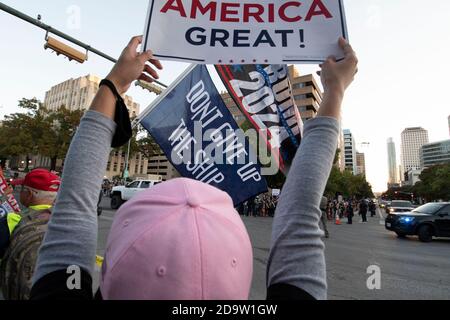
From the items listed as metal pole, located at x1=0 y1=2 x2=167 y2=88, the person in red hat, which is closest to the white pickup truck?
metal pole, located at x1=0 y1=2 x2=167 y2=88

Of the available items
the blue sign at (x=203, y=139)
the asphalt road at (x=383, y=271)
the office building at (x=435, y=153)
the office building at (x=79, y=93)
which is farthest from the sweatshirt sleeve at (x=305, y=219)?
the office building at (x=435, y=153)

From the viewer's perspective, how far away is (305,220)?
890mm

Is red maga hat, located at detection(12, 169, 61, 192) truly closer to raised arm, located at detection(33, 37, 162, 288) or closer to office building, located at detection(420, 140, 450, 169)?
raised arm, located at detection(33, 37, 162, 288)

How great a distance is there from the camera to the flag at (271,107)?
99.1 inches

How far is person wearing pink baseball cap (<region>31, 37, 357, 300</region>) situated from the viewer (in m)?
0.64

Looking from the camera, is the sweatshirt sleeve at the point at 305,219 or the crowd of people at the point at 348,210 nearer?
the sweatshirt sleeve at the point at 305,219

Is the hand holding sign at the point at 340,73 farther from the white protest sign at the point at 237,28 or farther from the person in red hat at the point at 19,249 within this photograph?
the person in red hat at the point at 19,249

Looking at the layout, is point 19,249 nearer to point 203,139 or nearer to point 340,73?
point 203,139

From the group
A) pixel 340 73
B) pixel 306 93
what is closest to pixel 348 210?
pixel 340 73

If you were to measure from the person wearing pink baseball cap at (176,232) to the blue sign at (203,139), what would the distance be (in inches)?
50.9

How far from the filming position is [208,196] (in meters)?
0.75

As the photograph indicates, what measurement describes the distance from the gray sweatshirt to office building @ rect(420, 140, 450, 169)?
17654 centimetres
